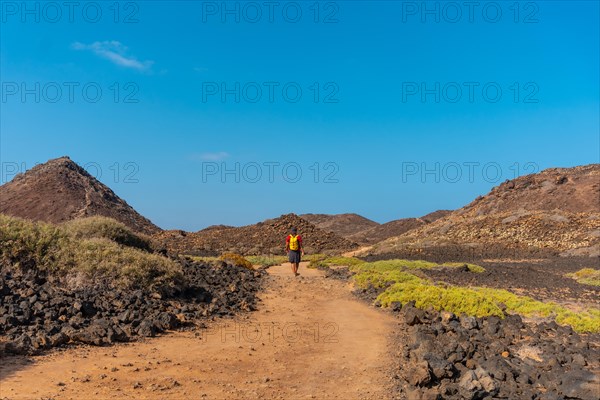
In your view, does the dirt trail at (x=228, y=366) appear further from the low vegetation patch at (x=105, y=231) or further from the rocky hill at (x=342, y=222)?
the rocky hill at (x=342, y=222)

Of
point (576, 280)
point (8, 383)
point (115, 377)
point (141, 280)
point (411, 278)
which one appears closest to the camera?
point (8, 383)

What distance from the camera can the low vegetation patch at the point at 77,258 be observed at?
12781 mm

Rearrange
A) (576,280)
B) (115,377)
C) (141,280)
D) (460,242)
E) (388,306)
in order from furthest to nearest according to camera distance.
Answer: (460,242) → (576,280) → (388,306) → (141,280) → (115,377)

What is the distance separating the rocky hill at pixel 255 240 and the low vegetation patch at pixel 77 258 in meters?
Answer: 21.8

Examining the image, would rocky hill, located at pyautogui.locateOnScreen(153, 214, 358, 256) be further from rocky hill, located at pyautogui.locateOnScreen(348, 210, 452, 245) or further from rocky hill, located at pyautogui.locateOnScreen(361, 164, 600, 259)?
rocky hill, located at pyautogui.locateOnScreen(348, 210, 452, 245)

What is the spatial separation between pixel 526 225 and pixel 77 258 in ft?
139

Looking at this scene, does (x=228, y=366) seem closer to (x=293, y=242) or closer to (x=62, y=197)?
(x=293, y=242)

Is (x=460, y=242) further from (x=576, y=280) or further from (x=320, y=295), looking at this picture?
(x=320, y=295)

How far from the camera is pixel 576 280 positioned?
2119 centimetres

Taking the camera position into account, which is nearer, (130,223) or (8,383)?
(8,383)

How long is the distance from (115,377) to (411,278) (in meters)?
12.1

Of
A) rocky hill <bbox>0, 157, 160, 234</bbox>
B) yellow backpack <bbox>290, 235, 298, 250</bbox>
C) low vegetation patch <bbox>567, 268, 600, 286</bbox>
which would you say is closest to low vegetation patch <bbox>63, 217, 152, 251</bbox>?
yellow backpack <bbox>290, 235, 298, 250</bbox>

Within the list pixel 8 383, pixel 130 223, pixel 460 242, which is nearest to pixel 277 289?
pixel 8 383

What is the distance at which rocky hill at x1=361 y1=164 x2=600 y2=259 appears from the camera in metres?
38.2
